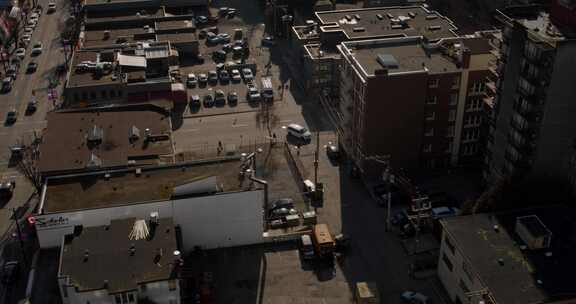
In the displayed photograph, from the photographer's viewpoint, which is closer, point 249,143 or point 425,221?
point 425,221

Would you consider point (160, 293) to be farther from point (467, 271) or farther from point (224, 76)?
point (224, 76)

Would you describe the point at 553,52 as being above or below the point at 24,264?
above

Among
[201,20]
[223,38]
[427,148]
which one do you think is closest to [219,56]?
[223,38]

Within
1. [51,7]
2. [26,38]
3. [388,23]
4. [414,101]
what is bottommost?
[26,38]

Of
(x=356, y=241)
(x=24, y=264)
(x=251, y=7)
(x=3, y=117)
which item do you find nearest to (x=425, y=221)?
(x=356, y=241)

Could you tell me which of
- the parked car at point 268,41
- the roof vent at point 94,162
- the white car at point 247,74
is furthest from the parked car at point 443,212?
the parked car at point 268,41

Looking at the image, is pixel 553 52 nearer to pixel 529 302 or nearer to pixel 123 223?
pixel 529 302
